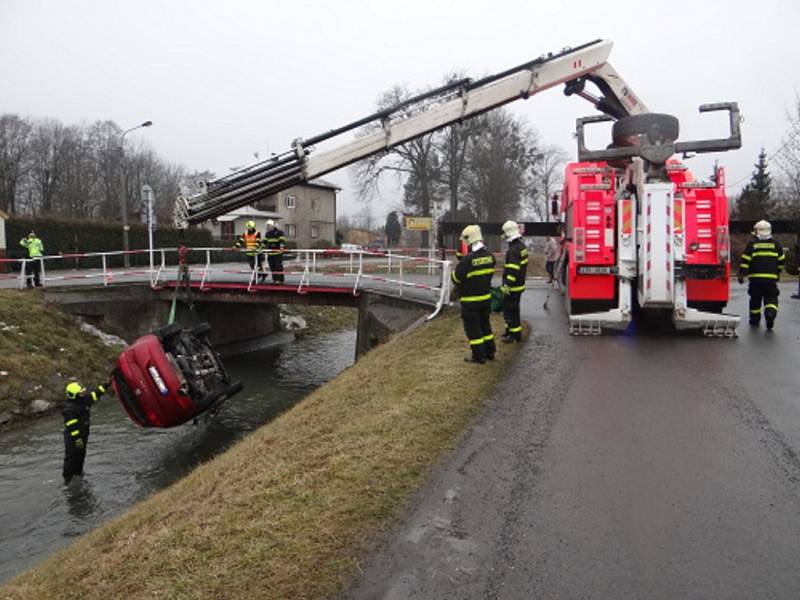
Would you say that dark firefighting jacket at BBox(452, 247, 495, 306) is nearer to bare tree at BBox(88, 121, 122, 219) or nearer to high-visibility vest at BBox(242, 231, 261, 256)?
high-visibility vest at BBox(242, 231, 261, 256)

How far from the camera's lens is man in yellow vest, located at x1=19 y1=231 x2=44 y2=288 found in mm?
16719

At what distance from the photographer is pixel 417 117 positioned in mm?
12203

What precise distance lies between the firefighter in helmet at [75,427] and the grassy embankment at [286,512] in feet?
11.3

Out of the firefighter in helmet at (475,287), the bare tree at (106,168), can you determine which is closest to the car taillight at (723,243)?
the firefighter in helmet at (475,287)

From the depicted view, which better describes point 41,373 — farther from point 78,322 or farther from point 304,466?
point 304,466

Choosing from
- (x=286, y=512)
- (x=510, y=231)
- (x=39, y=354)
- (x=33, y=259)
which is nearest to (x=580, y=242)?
(x=510, y=231)

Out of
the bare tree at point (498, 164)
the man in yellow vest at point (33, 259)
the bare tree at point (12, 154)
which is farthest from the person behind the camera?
the bare tree at point (12, 154)

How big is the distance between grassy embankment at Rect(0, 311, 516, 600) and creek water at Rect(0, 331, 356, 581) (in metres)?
2.55

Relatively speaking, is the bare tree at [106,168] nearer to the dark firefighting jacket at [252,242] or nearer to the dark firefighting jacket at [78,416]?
the dark firefighting jacket at [252,242]

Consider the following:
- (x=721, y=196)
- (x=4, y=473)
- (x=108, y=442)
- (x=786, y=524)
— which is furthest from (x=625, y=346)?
(x=4, y=473)

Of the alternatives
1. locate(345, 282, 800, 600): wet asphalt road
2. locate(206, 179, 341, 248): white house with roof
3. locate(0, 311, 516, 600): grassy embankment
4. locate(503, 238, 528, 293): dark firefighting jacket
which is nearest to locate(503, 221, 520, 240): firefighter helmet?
locate(503, 238, 528, 293): dark firefighting jacket

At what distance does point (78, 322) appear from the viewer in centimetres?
1628

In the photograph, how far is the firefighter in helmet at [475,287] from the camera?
7.52 m

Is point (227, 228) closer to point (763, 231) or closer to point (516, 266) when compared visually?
point (516, 266)
